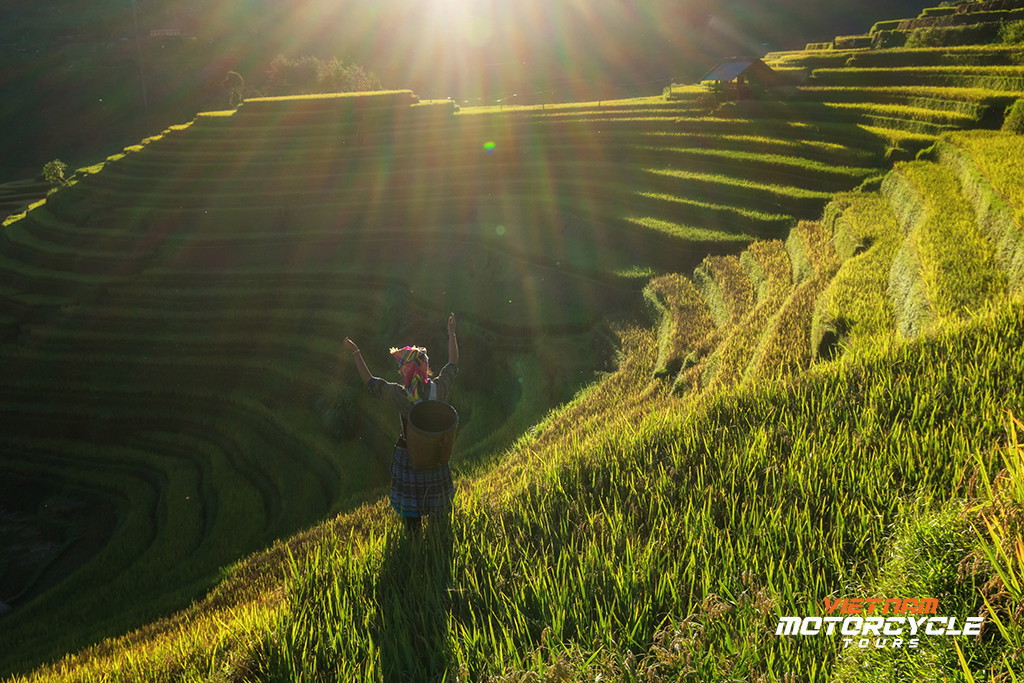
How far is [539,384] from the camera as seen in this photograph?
13.3 m

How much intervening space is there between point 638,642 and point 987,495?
5.91 ft

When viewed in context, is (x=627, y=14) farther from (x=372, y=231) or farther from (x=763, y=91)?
(x=372, y=231)

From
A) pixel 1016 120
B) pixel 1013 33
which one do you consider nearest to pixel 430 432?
pixel 1016 120

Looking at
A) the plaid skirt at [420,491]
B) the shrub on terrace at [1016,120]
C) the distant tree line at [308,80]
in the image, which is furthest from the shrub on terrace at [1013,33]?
the distant tree line at [308,80]

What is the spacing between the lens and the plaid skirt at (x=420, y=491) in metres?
4.89

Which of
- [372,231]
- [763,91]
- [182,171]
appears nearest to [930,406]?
[372,231]

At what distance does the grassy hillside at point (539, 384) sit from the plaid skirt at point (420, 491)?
374 millimetres

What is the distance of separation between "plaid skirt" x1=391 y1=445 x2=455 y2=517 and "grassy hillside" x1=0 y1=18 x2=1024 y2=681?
1.23 ft

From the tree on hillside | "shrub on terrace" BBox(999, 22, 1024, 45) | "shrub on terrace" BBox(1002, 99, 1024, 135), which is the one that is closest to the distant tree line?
the tree on hillside

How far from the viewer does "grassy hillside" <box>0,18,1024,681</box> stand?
299cm

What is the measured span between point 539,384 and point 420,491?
849cm

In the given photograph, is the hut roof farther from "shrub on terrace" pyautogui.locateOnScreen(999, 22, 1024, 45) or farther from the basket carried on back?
the basket carried on back

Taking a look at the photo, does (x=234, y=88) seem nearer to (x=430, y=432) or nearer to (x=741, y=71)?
(x=741, y=71)

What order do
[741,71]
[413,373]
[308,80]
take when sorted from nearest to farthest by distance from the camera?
1. [413,373]
2. [741,71]
3. [308,80]
